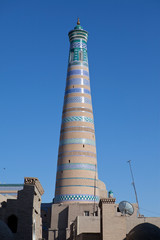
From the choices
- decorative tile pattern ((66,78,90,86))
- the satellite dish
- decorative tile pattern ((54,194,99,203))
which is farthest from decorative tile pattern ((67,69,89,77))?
the satellite dish

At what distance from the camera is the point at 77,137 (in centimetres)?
2788

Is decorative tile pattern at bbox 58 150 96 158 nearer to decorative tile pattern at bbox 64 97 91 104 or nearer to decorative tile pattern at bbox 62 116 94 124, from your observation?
decorative tile pattern at bbox 62 116 94 124

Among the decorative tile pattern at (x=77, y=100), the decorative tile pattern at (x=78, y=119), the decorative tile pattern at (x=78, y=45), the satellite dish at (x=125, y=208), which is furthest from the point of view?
the decorative tile pattern at (x=78, y=45)

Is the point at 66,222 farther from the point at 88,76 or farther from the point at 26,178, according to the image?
the point at 88,76

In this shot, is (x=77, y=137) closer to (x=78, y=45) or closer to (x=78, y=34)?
(x=78, y=45)

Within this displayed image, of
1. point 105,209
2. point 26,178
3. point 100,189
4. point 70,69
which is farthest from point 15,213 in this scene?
point 70,69

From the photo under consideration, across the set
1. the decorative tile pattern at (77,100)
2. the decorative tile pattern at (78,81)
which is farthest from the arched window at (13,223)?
the decorative tile pattern at (78,81)

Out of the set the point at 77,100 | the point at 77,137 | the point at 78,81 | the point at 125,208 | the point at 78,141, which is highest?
the point at 78,81

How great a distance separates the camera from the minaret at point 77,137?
26750mm

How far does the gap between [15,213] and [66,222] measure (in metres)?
8.63

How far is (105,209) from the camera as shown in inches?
632

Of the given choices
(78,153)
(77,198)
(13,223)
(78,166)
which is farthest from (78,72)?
(13,223)

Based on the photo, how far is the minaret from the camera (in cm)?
2675

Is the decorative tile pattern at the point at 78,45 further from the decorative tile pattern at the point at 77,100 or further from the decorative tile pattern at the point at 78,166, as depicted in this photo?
the decorative tile pattern at the point at 78,166
